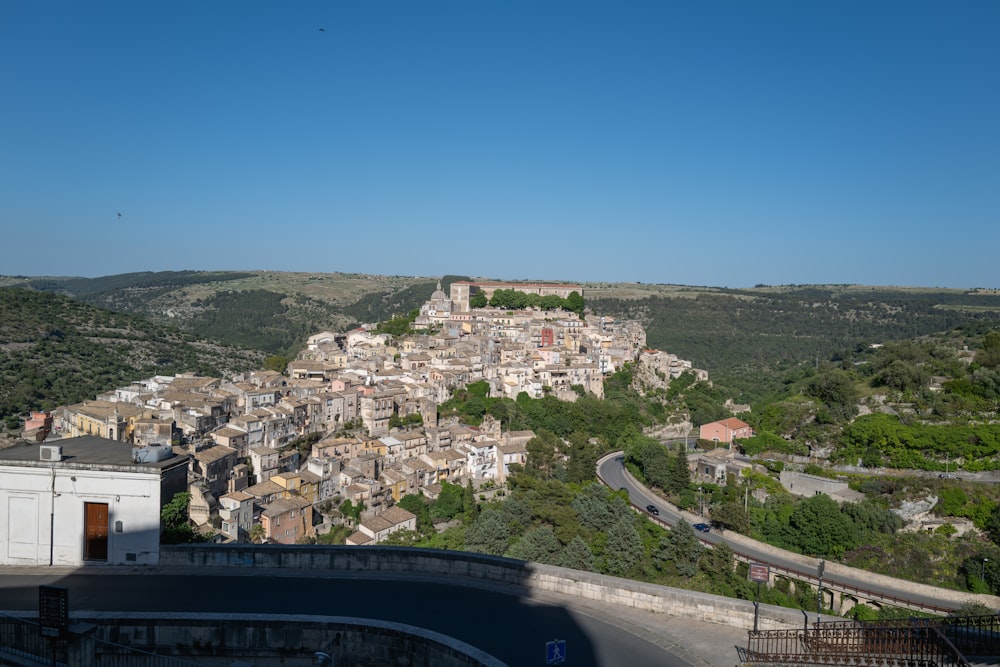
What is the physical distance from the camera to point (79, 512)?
866 cm

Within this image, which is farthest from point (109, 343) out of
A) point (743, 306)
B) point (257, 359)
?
point (743, 306)

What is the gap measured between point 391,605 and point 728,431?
119ft

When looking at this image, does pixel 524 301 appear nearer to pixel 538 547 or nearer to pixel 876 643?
→ pixel 538 547

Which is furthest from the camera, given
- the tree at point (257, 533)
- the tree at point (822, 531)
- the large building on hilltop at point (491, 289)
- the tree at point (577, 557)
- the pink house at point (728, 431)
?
the large building on hilltop at point (491, 289)

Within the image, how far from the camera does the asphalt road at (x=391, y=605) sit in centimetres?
719

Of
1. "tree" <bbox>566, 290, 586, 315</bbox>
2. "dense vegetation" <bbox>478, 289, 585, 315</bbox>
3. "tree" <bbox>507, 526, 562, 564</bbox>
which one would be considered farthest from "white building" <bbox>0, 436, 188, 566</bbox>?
"tree" <bbox>566, 290, 586, 315</bbox>

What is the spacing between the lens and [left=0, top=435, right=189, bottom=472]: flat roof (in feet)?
28.3

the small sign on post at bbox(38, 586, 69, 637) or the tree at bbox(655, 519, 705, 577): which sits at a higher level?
the small sign on post at bbox(38, 586, 69, 637)

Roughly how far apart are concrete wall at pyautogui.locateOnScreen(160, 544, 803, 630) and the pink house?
3401cm

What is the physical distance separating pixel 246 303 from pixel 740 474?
358 ft

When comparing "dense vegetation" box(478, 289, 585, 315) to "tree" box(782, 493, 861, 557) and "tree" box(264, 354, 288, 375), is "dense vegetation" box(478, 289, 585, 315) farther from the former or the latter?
"tree" box(782, 493, 861, 557)

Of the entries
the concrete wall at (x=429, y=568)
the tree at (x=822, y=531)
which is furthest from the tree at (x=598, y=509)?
the concrete wall at (x=429, y=568)

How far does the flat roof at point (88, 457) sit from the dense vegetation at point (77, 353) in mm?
39401

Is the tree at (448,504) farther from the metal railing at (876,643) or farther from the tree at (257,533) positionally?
the metal railing at (876,643)
